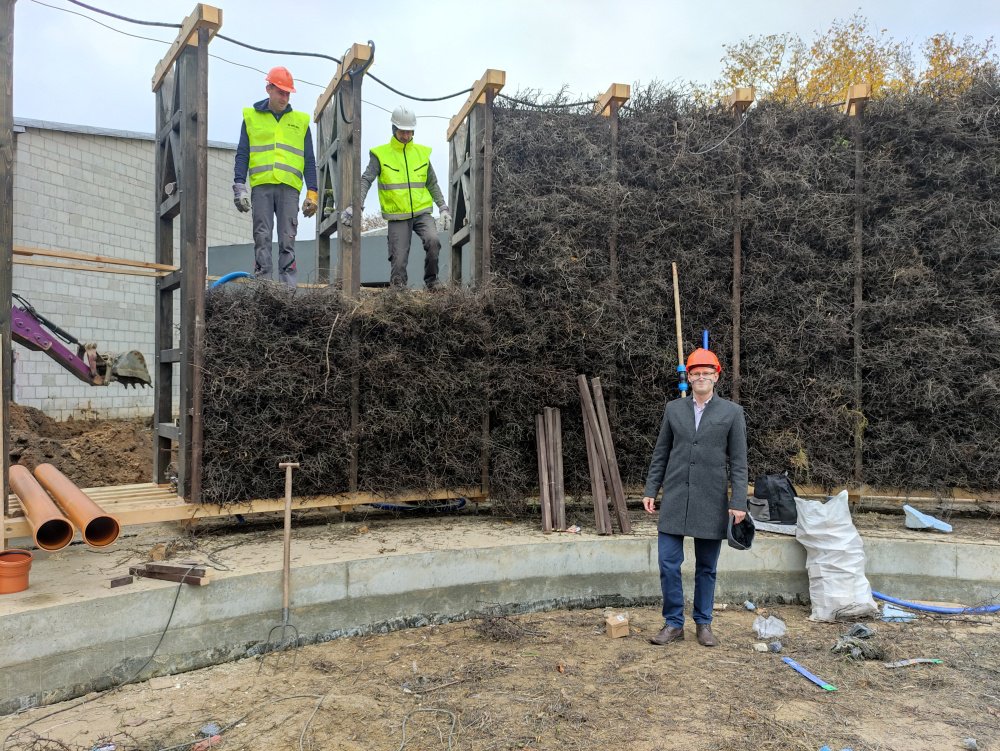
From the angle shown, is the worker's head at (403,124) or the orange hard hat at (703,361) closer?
the orange hard hat at (703,361)

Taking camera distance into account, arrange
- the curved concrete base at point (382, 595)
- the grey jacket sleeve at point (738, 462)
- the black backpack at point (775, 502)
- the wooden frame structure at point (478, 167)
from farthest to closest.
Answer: the wooden frame structure at point (478, 167), the black backpack at point (775, 502), the grey jacket sleeve at point (738, 462), the curved concrete base at point (382, 595)

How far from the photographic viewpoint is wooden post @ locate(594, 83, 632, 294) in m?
6.90

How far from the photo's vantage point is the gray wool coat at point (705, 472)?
4477mm

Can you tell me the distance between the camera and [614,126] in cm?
707

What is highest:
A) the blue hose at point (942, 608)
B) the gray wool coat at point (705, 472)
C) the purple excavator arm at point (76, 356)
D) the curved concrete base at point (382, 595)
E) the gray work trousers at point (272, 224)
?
the gray work trousers at point (272, 224)

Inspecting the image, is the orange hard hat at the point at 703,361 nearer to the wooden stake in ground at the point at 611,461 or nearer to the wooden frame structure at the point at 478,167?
the wooden stake in ground at the point at 611,461

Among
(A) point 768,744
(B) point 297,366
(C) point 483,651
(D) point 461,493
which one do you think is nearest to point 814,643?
(A) point 768,744

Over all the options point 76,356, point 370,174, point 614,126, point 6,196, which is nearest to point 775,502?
point 614,126

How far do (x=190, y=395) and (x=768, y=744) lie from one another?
4837 mm

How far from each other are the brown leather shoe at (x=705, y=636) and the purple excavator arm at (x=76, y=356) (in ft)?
19.0

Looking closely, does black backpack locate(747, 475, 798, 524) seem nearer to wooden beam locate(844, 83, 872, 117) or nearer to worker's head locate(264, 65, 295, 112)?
wooden beam locate(844, 83, 872, 117)

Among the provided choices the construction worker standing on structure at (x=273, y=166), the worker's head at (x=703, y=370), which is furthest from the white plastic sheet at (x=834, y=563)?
the construction worker standing on structure at (x=273, y=166)

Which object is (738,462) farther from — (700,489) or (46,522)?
(46,522)

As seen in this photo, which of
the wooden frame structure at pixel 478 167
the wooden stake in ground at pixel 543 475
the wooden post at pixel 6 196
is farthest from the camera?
the wooden frame structure at pixel 478 167
